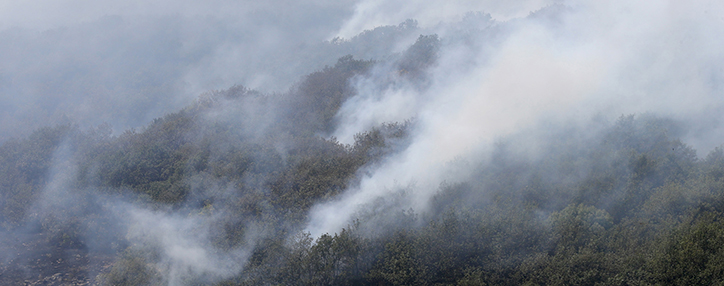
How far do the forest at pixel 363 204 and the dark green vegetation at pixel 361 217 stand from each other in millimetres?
107

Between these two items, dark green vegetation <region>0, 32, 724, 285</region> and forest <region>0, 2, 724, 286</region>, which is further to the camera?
forest <region>0, 2, 724, 286</region>

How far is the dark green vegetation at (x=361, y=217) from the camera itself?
2380 cm

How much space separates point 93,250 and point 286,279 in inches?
637

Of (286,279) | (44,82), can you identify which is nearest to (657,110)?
(286,279)

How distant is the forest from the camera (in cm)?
2417

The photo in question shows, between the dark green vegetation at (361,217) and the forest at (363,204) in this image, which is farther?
the forest at (363,204)

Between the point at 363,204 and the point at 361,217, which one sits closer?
the point at 361,217

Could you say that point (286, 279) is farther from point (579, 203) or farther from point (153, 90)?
point (153, 90)

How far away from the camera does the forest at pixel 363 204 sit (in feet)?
79.3

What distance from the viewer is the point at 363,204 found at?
2842cm

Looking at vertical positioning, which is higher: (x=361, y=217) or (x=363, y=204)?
(x=363, y=204)

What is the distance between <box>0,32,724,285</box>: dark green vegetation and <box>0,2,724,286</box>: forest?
107 mm

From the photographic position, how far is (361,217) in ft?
89.9

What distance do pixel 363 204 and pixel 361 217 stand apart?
4.01 ft
